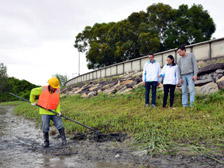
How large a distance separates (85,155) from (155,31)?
27.8 meters

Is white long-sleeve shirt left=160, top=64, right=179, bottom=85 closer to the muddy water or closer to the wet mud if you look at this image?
the wet mud

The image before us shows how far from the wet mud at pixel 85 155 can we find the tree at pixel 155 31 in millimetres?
24629

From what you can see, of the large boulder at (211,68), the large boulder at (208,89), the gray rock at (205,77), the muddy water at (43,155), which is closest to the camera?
the muddy water at (43,155)

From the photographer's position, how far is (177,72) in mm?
7477

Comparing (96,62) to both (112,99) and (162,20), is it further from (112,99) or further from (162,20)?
(112,99)

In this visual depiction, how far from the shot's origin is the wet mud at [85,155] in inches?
143

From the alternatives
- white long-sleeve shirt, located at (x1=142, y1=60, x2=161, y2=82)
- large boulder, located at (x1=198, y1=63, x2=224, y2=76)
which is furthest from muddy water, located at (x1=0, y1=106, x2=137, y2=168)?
large boulder, located at (x1=198, y1=63, x2=224, y2=76)

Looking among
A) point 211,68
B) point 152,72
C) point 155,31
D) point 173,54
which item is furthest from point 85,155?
point 155,31

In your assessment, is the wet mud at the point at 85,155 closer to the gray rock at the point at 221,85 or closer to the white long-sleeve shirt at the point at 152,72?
the white long-sleeve shirt at the point at 152,72

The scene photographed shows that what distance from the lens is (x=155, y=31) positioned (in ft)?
98.7

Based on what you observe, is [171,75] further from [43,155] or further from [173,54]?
[173,54]

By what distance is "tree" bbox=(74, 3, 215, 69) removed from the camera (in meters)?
29.9

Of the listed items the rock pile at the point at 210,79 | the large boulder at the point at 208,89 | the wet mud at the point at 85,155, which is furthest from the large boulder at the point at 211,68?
the wet mud at the point at 85,155

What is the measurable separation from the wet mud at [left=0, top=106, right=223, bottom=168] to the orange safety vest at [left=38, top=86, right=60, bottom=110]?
2.96 feet
